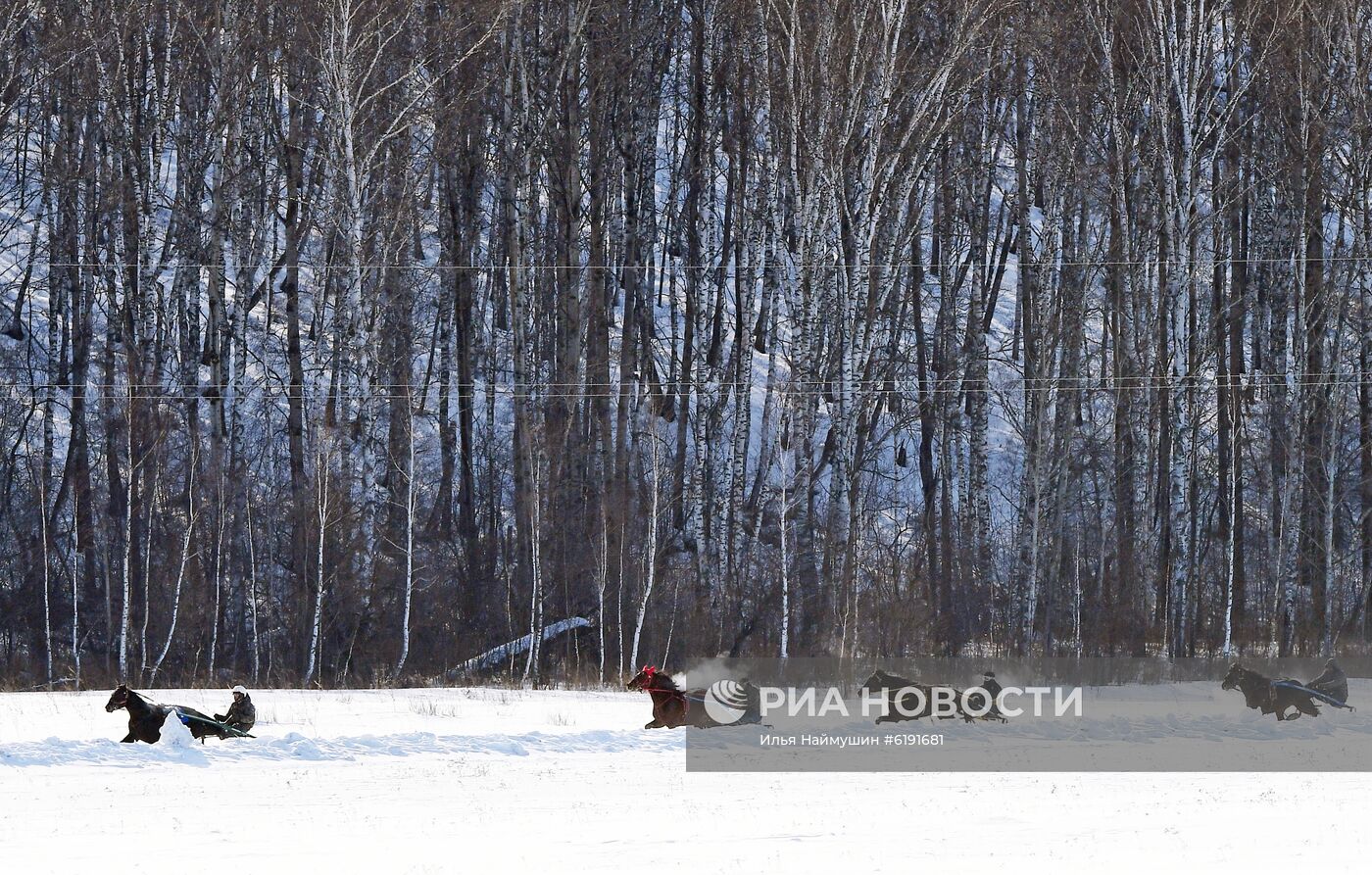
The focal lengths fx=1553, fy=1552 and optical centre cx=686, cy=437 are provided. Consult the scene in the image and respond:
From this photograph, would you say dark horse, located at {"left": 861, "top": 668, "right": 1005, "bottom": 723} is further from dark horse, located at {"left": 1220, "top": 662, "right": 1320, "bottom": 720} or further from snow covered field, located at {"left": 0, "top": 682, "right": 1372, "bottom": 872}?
dark horse, located at {"left": 1220, "top": 662, "right": 1320, "bottom": 720}

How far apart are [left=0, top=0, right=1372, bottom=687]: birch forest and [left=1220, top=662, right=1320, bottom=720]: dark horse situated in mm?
7270

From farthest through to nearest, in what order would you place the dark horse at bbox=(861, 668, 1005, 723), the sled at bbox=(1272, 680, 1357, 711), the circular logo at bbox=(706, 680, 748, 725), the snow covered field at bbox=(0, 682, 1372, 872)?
the sled at bbox=(1272, 680, 1357, 711) < the dark horse at bbox=(861, 668, 1005, 723) < the circular logo at bbox=(706, 680, 748, 725) < the snow covered field at bbox=(0, 682, 1372, 872)

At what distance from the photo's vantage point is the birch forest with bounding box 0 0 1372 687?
1005 inches

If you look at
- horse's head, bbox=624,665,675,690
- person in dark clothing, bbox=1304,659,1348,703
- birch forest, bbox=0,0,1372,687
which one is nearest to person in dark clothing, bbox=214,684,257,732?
horse's head, bbox=624,665,675,690

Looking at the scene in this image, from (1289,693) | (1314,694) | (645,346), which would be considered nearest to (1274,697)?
(1289,693)

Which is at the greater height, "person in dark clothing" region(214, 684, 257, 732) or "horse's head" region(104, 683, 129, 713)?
"horse's head" region(104, 683, 129, 713)

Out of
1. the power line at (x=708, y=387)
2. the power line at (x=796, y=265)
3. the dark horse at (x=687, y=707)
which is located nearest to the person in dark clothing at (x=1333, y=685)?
the dark horse at (x=687, y=707)

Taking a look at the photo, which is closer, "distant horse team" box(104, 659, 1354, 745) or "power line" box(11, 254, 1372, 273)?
Result: "distant horse team" box(104, 659, 1354, 745)

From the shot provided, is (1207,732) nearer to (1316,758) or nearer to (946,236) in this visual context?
(1316,758)

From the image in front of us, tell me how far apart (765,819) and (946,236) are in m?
24.6

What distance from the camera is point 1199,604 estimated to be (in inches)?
1131

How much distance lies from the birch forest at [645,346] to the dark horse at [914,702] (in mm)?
6123

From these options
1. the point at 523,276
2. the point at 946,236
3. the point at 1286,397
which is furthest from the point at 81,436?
the point at 1286,397

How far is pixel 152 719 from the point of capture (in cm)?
1385
